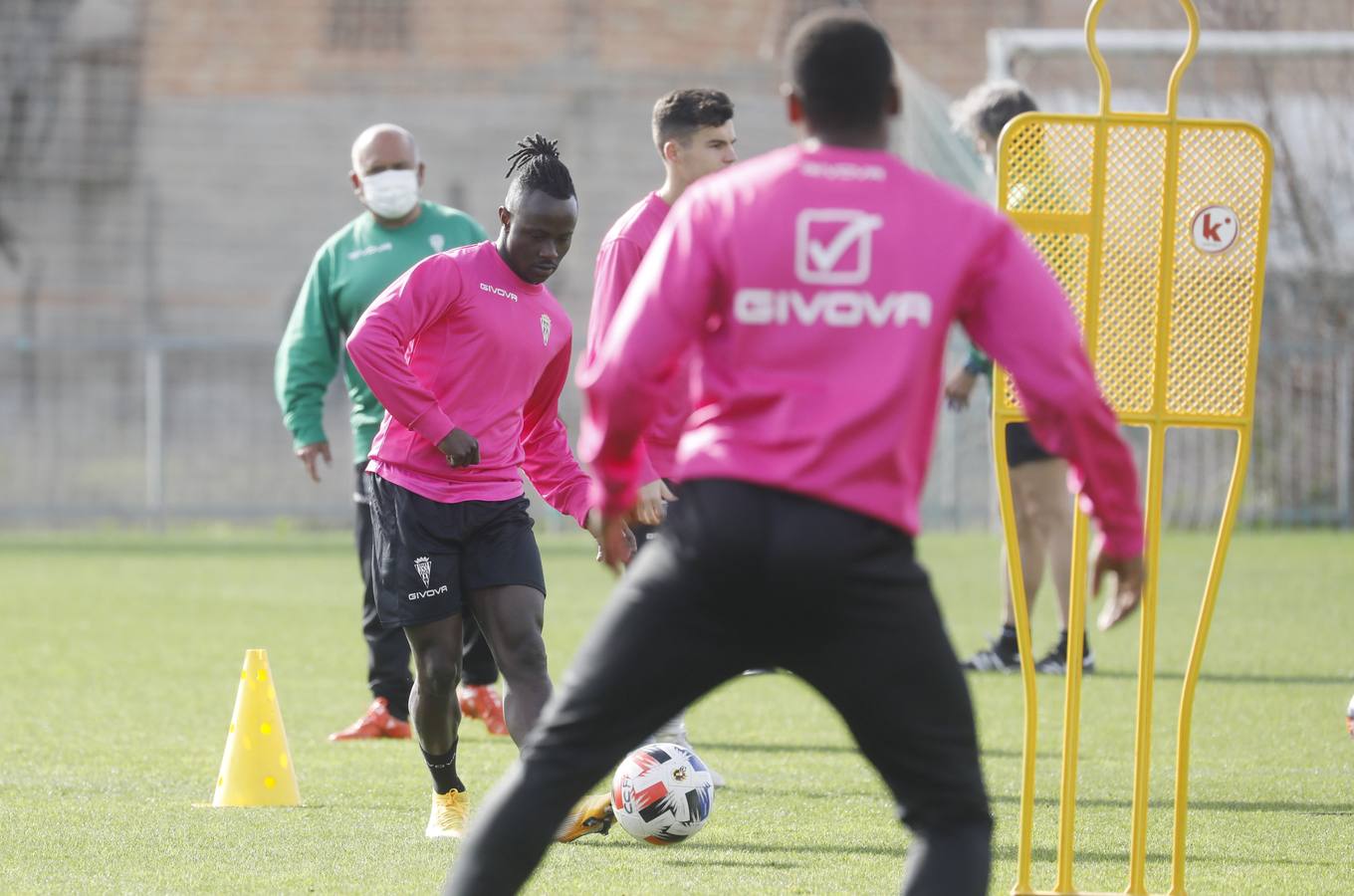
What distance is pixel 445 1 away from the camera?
2991 centimetres

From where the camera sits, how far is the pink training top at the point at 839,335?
10.6 feet

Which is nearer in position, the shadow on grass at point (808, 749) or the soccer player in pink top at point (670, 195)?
the soccer player in pink top at point (670, 195)

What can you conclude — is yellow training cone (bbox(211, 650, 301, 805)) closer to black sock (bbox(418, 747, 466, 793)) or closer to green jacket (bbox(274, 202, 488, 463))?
black sock (bbox(418, 747, 466, 793))

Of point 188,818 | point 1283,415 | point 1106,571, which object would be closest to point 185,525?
point 1283,415

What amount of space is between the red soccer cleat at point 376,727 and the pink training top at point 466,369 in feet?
6.82

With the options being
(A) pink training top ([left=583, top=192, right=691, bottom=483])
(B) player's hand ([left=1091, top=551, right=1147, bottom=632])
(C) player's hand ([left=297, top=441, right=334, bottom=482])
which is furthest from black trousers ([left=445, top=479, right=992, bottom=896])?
(C) player's hand ([left=297, top=441, right=334, bottom=482])

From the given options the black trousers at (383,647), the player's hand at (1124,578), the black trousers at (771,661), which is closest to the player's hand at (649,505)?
the black trousers at (771,661)

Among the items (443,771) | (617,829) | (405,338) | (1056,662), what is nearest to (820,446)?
(405,338)

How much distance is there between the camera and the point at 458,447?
5.29 m

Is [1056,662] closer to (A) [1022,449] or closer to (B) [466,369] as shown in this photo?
(A) [1022,449]

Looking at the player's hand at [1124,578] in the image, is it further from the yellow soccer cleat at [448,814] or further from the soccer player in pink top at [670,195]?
the yellow soccer cleat at [448,814]

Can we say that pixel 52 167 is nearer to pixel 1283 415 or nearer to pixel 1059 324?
pixel 1283 415

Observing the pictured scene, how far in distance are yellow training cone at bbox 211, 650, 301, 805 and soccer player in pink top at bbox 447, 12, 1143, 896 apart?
2.72 meters

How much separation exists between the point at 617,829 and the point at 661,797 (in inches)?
21.1
